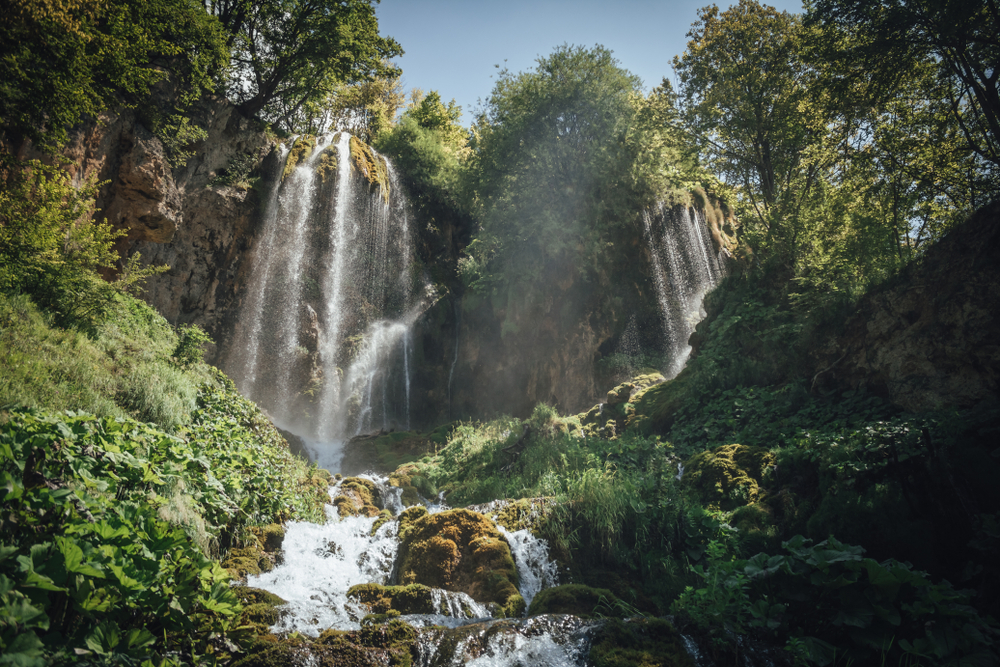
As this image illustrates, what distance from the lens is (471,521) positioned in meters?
6.63

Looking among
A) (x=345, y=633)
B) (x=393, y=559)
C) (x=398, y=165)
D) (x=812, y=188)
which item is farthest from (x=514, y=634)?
(x=398, y=165)

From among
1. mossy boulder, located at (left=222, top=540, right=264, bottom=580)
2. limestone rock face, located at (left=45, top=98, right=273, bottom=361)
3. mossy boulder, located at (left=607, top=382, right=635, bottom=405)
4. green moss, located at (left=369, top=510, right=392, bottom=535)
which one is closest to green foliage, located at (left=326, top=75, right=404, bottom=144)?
limestone rock face, located at (left=45, top=98, right=273, bottom=361)

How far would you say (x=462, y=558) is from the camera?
244 inches

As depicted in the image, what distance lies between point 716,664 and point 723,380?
22.2ft

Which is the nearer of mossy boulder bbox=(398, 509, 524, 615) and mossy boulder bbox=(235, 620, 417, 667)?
mossy boulder bbox=(235, 620, 417, 667)

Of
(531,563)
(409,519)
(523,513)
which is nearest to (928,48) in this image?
(523,513)

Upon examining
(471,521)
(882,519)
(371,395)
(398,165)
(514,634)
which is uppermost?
(398,165)

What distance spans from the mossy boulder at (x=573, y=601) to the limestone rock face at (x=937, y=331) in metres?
4.67

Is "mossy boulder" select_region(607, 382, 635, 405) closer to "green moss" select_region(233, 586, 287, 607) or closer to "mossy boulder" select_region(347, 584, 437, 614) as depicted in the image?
"mossy boulder" select_region(347, 584, 437, 614)

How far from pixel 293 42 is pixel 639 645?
1686 cm

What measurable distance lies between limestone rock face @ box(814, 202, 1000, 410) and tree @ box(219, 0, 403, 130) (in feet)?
48.8

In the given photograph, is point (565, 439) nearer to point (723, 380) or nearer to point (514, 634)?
point (723, 380)

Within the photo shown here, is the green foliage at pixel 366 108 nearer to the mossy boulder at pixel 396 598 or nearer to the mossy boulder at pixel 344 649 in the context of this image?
the mossy boulder at pixel 396 598

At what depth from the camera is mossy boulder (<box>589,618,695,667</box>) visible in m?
3.47
